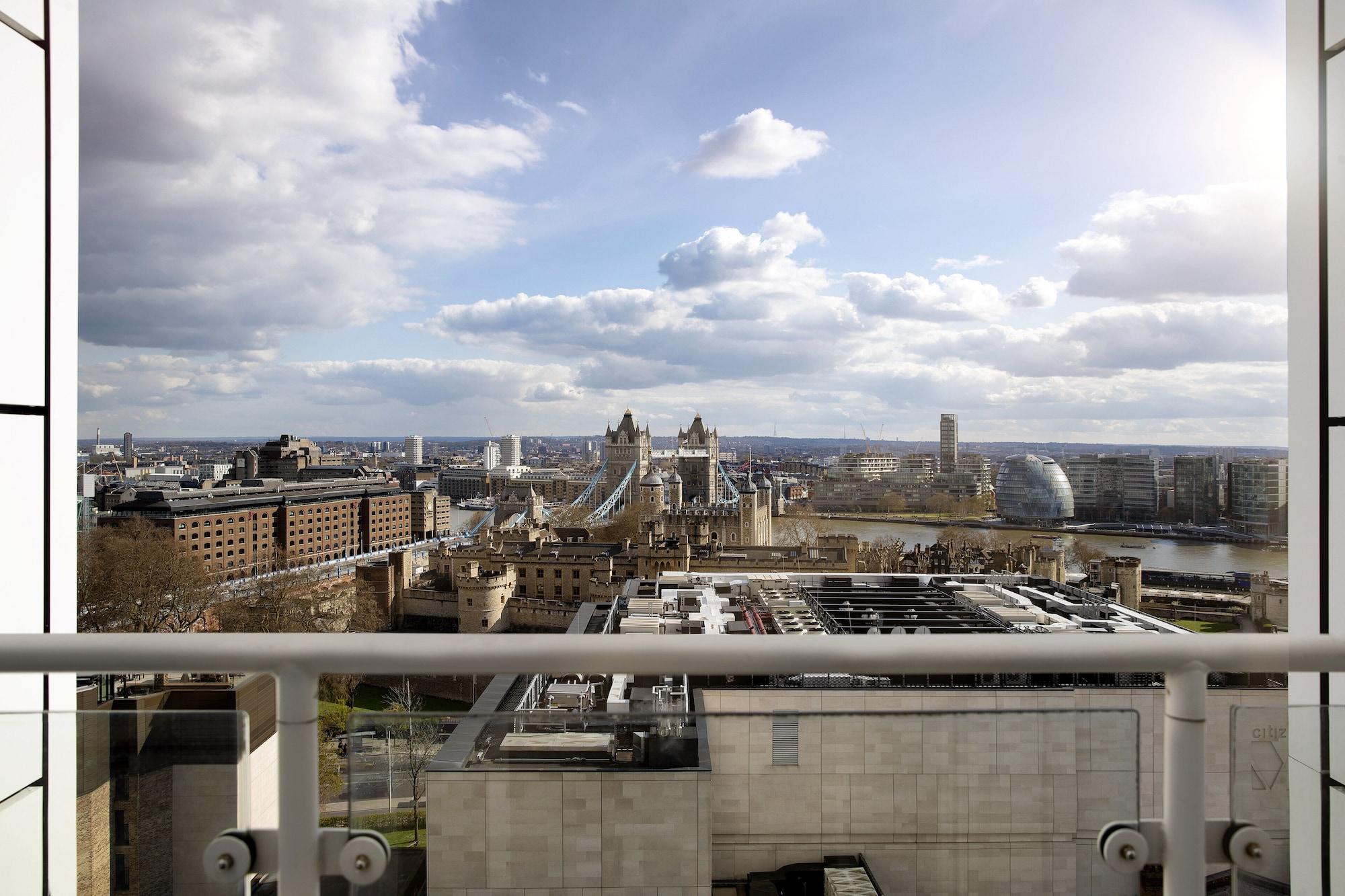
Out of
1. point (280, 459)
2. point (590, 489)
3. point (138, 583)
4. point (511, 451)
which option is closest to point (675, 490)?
point (590, 489)

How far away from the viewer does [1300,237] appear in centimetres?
128

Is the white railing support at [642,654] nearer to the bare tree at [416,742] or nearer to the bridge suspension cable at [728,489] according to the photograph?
the bare tree at [416,742]

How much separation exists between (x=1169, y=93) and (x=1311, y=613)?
1496cm

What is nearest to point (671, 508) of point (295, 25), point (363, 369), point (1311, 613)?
point (363, 369)

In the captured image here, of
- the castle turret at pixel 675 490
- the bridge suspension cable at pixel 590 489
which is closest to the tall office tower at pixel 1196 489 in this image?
the castle turret at pixel 675 490

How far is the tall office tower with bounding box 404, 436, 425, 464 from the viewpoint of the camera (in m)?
17.0

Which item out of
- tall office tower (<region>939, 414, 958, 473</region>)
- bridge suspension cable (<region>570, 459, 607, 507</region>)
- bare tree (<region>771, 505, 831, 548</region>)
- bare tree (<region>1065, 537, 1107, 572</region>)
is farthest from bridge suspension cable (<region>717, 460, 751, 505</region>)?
bare tree (<region>1065, 537, 1107, 572</region>)

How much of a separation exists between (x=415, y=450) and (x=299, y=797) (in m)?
17.6

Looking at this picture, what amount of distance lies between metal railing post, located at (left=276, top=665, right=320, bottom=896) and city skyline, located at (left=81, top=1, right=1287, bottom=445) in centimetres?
1201

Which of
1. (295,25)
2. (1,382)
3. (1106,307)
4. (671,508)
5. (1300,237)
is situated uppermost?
(295,25)

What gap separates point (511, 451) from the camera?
790 inches

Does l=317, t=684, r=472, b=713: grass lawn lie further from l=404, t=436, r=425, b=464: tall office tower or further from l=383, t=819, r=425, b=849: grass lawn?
l=404, t=436, r=425, b=464: tall office tower

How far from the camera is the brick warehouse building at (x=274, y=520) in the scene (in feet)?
41.8

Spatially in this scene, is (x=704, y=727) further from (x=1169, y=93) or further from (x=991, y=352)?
(x=991, y=352)
